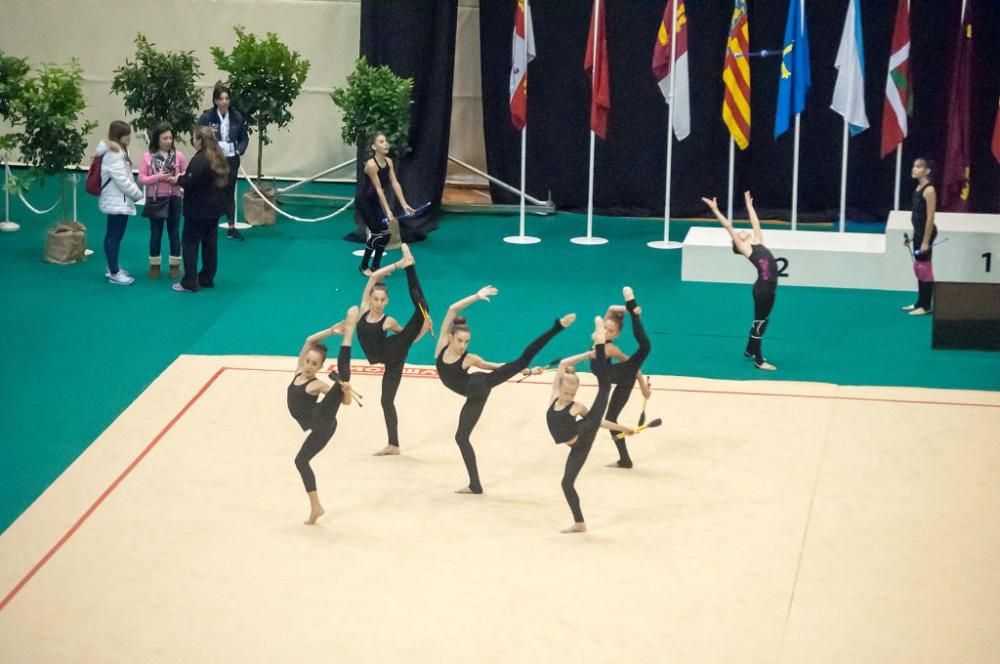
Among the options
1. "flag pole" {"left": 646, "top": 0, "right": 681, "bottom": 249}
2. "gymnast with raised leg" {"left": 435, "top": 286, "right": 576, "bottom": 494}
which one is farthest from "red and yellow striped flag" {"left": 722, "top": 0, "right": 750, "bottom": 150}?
"gymnast with raised leg" {"left": 435, "top": 286, "right": 576, "bottom": 494}

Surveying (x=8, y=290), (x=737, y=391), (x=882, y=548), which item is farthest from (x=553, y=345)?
(x=8, y=290)

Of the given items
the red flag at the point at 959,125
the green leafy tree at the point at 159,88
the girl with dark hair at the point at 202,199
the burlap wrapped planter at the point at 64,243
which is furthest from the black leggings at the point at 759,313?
the burlap wrapped planter at the point at 64,243

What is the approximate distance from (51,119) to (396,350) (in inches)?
243

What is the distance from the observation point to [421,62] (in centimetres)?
1723

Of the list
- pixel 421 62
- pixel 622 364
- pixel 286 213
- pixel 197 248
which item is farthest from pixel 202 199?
pixel 622 364

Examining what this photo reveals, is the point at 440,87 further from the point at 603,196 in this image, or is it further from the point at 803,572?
the point at 803,572

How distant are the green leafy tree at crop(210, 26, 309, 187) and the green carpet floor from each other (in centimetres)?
135

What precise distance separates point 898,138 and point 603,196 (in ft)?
12.2

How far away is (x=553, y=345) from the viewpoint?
1312 cm

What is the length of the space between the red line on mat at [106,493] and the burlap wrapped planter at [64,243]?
3.88m

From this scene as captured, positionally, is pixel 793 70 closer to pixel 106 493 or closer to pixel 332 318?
pixel 332 318

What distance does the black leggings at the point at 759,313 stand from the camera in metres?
12.2

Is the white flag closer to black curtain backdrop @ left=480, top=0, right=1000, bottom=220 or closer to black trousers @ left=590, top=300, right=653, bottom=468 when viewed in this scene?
black curtain backdrop @ left=480, top=0, right=1000, bottom=220

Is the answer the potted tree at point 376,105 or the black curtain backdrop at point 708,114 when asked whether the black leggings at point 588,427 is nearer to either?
the potted tree at point 376,105
